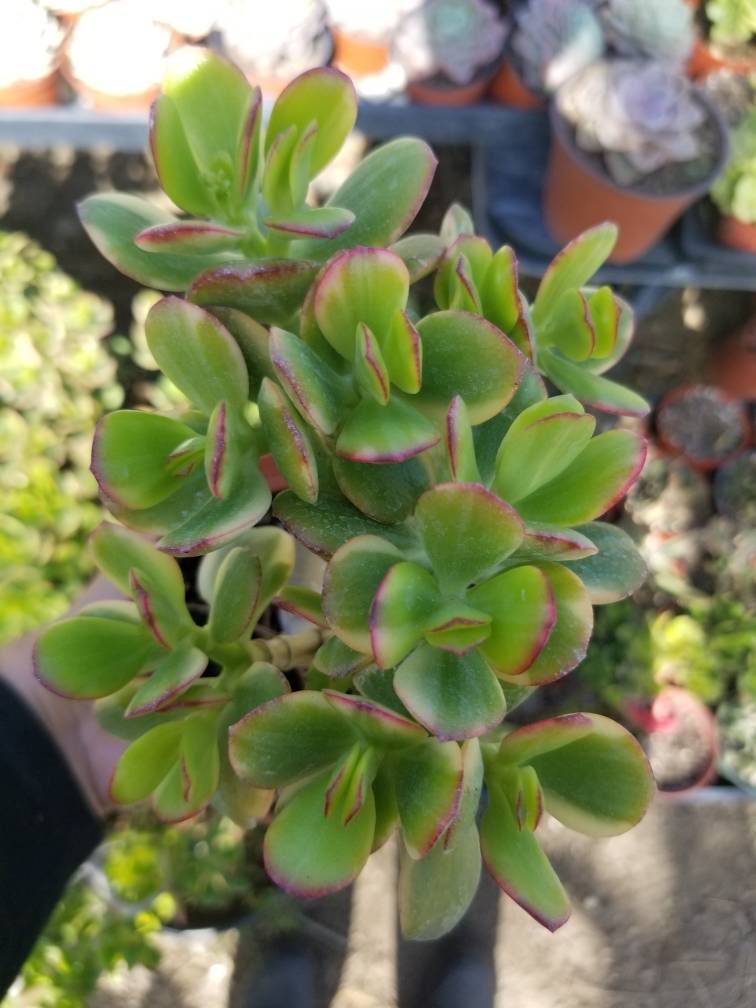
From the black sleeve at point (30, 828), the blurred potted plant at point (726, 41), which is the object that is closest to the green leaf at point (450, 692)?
the black sleeve at point (30, 828)

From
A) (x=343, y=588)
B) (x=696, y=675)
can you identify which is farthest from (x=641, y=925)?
(x=343, y=588)

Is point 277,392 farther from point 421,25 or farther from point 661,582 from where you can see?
point 421,25

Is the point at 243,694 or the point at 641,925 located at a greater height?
the point at 243,694

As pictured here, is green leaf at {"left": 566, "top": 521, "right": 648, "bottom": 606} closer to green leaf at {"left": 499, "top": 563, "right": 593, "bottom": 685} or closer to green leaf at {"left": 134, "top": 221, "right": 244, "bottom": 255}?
green leaf at {"left": 499, "top": 563, "right": 593, "bottom": 685}

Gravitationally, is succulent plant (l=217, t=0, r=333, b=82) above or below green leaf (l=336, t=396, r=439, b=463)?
below

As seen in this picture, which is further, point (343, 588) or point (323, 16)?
point (323, 16)

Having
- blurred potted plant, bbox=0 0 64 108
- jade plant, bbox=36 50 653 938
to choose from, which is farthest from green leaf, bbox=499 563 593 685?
blurred potted plant, bbox=0 0 64 108

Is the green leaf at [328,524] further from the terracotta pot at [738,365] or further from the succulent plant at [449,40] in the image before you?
the terracotta pot at [738,365]
